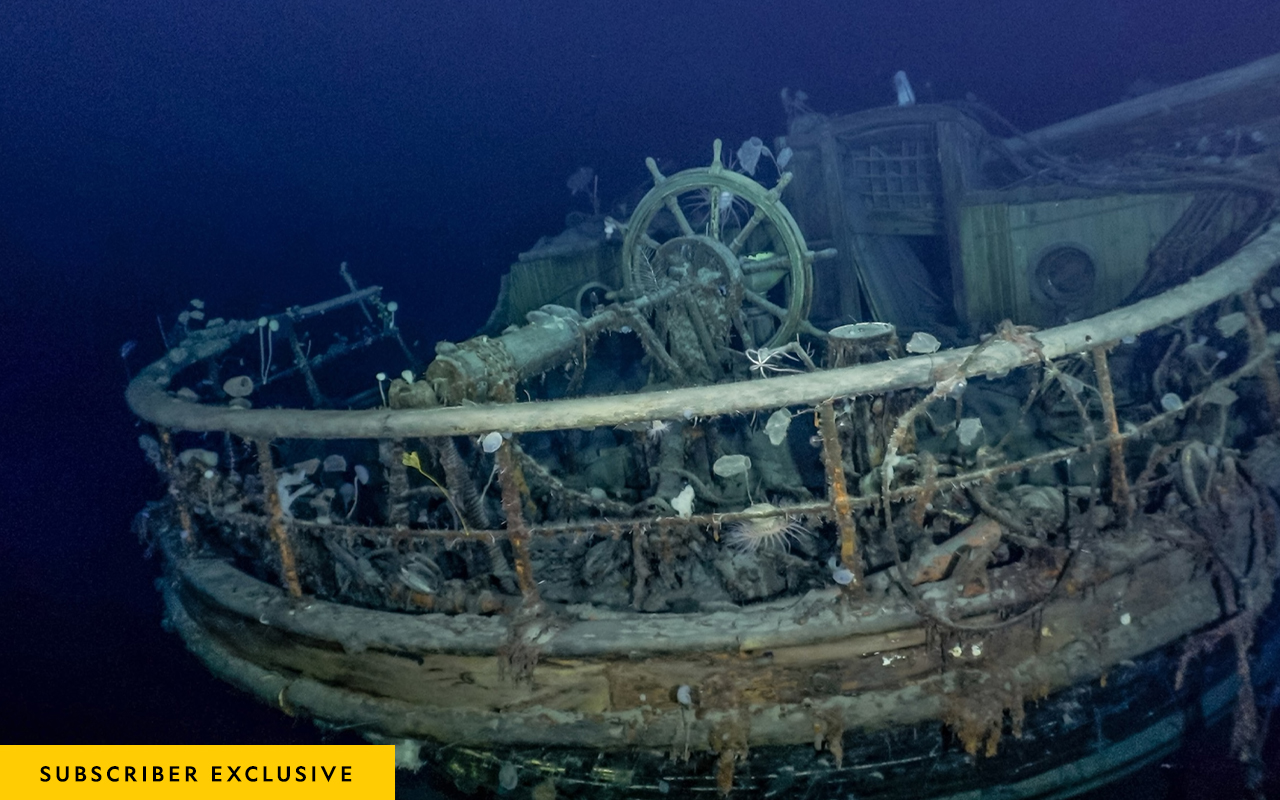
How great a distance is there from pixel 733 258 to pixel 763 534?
3.60m

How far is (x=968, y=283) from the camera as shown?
8.20 m

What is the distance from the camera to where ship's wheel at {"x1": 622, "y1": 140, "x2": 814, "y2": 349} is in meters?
6.35

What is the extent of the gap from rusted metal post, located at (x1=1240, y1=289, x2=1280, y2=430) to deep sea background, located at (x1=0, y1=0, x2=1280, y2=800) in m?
1.62

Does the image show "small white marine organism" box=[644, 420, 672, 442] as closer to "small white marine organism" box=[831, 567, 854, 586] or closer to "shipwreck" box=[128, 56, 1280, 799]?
"shipwreck" box=[128, 56, 1280, 799]

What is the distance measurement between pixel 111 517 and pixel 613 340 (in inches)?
335

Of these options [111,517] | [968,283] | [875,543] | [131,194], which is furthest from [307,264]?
[875,543]

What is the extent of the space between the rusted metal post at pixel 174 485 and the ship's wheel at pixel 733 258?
346 cm

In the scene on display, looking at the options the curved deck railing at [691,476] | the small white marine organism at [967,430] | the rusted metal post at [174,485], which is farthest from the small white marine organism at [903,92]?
the rusted metal post at [174,485]

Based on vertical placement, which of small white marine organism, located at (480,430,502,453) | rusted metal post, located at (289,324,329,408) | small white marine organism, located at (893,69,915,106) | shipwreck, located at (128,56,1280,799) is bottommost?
shipwreck, located at (128,56,1280,799)

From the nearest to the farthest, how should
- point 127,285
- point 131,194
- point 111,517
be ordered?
point 111,517 < point 127,285 < point 131,194

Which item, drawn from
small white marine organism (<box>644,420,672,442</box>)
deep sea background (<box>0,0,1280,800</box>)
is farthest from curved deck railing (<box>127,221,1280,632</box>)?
deep sea background (<box>0,0,1280,800</box>)

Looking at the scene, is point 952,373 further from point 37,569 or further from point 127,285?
point 127,285

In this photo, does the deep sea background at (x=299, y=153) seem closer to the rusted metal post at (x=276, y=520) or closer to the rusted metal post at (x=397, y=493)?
the rusted metal post at (x=276, y=520)

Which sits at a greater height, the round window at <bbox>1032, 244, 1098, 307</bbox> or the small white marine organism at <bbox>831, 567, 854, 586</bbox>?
the round window at <bbox>1032, 244, 1098, 307</bbox>
